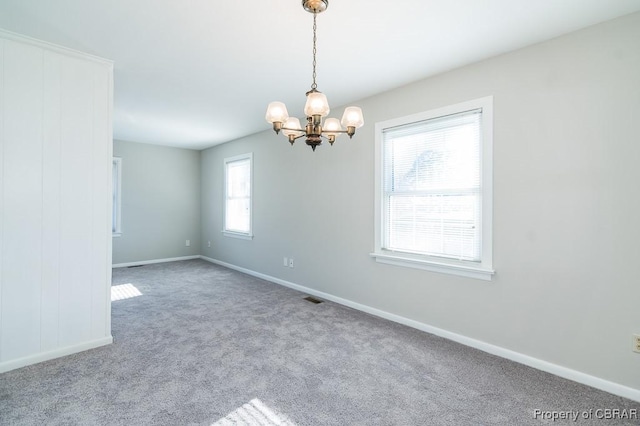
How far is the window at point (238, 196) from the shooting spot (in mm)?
5680

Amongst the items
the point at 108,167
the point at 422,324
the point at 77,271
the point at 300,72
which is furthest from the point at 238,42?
the point at 422,324

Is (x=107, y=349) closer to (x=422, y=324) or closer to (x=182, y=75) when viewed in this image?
(x=182, y=75)

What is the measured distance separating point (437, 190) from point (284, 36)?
6.28 feet

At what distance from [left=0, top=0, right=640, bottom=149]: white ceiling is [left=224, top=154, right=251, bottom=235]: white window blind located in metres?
2.38

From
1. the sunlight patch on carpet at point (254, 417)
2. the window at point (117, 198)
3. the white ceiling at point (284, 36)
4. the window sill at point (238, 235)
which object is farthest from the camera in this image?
the window at point (117, 198)

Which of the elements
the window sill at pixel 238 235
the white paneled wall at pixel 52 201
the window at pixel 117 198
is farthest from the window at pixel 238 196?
the white paneled wall at pixel 52 201

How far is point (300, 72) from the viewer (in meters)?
2.98

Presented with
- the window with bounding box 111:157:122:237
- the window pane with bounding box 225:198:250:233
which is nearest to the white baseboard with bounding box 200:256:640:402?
the window pane with bounding box 225:198:250:233

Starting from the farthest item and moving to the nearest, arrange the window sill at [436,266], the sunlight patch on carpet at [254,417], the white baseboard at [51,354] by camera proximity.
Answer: the window sill at [436,266] < the white baseboard at [51,354] < the sunlight patch on carpet at [254,417]

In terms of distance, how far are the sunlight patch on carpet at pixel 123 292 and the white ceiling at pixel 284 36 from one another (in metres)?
2.63

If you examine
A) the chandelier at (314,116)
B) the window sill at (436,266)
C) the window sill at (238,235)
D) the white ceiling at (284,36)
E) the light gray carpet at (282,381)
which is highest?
the white ceiling at (284,36)

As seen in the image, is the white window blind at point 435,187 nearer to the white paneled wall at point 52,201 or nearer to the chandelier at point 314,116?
the chandelier at point 314,116

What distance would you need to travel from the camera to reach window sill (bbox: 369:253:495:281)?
2.69m

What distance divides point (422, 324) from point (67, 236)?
3.33 m
